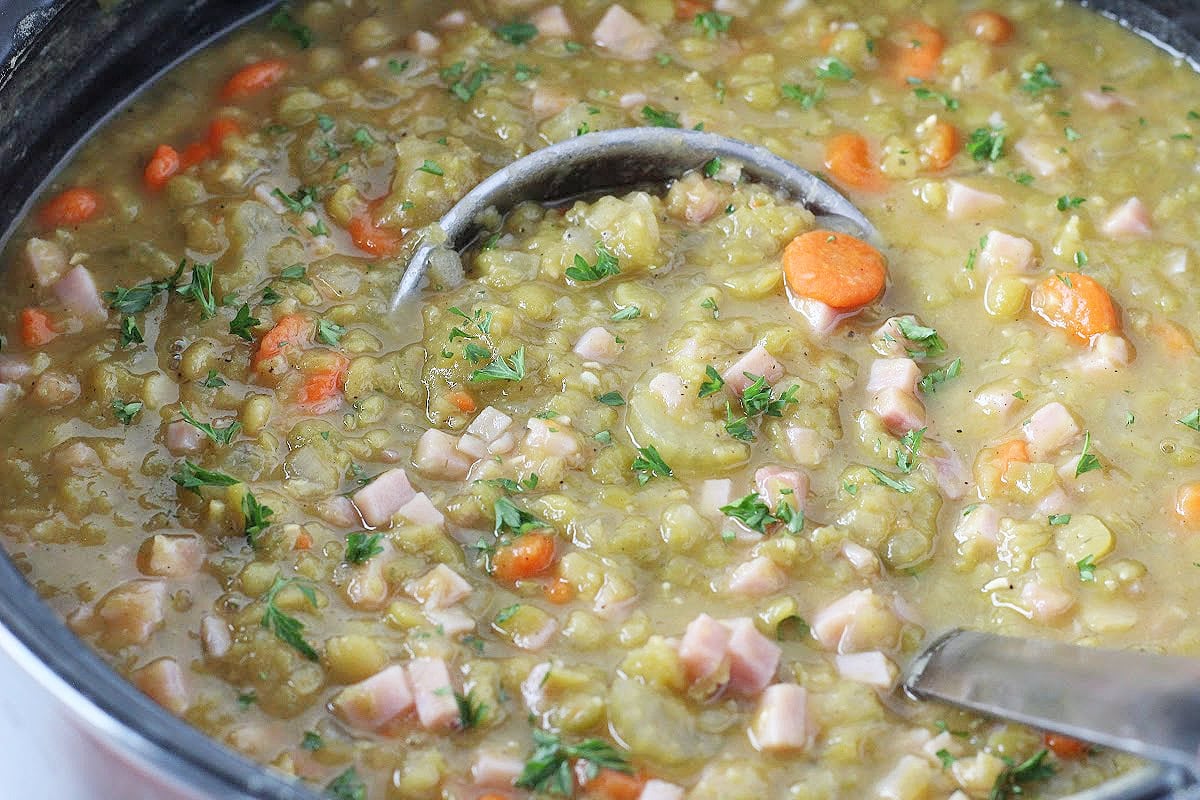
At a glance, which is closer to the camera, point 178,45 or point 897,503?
point 897,503

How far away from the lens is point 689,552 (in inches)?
122

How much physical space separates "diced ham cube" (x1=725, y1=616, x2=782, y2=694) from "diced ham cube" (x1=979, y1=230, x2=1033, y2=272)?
54.8 inches

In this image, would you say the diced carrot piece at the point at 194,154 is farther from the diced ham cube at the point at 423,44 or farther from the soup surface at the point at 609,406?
the diced ham cube at the point at 423,44

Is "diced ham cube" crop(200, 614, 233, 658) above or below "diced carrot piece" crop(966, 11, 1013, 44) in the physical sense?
above

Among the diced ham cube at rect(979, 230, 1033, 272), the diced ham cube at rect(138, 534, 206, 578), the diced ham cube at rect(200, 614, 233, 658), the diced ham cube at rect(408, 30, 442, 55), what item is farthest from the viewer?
the diced ham cube at rect(408, 30, 442, 55)

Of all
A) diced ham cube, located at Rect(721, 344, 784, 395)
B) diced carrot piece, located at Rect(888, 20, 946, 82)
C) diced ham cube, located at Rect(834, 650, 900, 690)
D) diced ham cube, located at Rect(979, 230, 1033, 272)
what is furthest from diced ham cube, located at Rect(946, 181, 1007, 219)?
diced ham cube, located at Rect(834, 650, 900, 690)

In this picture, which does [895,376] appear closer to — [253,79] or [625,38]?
[625,38]

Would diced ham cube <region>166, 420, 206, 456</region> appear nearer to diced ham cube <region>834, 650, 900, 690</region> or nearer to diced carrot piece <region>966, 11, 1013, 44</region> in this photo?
diced ham cube <region>834, 650, 900, 690</region>

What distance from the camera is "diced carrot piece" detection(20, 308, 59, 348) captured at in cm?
346

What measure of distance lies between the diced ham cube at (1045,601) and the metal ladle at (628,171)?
3.89 feet

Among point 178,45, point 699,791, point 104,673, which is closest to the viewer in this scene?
point 104,673

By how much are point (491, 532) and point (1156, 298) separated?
1.95 meters

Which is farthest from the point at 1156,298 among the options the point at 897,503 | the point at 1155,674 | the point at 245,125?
the point at 245,125

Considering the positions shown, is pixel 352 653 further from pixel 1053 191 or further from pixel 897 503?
pixel 1053 191
